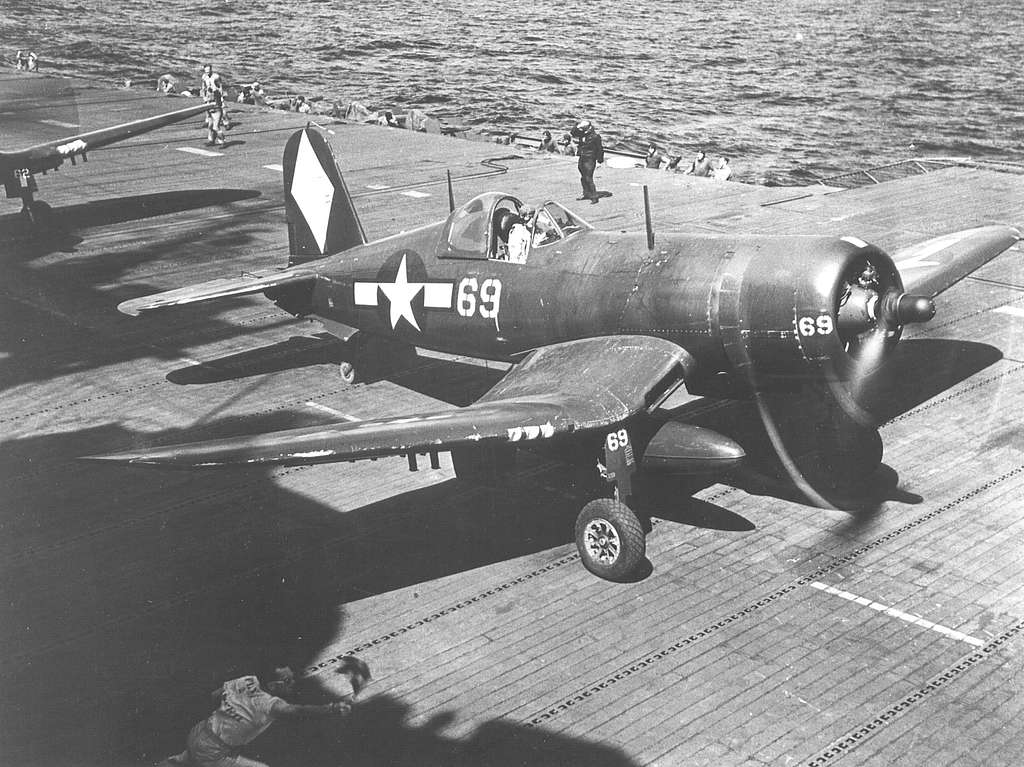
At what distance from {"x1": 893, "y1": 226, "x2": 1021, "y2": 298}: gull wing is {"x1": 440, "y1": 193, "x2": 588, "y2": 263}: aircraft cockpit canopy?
4.46 metres

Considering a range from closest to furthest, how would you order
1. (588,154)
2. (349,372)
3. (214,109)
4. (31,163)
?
(349,372) → (31,163) → (588,154) → (214,109)

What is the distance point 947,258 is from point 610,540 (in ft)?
24.0

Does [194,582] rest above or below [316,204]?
below

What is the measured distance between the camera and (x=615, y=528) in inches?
399

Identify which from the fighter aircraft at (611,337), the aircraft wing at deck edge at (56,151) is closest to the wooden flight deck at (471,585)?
the fighter aircraft at (611,337)

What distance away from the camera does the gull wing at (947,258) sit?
549 inches

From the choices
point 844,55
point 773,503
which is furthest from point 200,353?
point 844,55

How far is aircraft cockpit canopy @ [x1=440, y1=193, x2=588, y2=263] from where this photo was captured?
41.9 ft

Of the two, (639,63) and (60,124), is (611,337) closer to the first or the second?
(60,124)

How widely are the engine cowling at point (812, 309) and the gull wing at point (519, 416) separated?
75 cm

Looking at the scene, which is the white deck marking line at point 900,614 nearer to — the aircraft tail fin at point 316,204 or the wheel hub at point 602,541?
the wheel hub at point 602,541

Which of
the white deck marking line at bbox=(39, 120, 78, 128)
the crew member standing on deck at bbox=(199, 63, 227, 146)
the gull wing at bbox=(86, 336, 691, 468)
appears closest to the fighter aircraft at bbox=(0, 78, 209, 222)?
the crew member standing on deck at bbox=(199, 63, 227, 146)

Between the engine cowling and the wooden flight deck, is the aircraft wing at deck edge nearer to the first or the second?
the wooden flight deck

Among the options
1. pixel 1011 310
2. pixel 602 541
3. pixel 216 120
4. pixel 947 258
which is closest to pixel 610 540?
pixel 602 541
